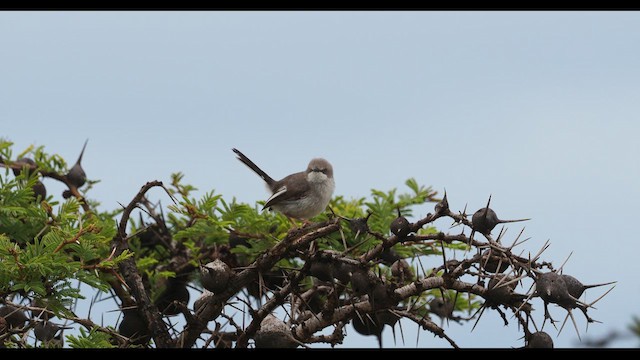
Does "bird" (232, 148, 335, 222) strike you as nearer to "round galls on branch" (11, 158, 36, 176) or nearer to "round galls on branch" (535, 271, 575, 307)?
"round galls on branch" (11, 158, 36, 176)

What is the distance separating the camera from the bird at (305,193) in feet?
29.5

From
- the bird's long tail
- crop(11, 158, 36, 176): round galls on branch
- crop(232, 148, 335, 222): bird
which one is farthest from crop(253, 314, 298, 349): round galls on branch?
crop(11, 158, 36, 176): round galls on branch

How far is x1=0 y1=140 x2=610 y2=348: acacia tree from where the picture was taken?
5.40 meters

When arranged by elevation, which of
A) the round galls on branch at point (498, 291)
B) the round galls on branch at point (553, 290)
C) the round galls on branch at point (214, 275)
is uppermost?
the round galls on branch at point (214, 275)

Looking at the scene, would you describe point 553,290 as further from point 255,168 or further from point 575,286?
point 255,168

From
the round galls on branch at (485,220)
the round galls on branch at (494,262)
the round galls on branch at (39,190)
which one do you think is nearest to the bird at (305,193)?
the round galls on branch at (39,190)

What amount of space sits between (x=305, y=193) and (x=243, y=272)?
10.0 feet

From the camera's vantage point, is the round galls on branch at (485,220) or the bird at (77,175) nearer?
the round galls on branch at (485,220)

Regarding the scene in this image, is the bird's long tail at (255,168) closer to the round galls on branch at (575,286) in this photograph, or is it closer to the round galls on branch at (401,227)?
the round galls on branch at (401,227)

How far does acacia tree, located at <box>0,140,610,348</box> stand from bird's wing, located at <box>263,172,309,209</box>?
0.74 feet

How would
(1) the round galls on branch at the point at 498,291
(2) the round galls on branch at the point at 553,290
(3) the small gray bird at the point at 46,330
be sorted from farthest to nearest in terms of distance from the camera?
1. (3) the small gray bird at the point at 46,330
2. (1) the round galls on branch at the point at 498,291
3. (2) the round galls on branch at the point at 553,290

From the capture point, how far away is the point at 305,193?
29.7ft
